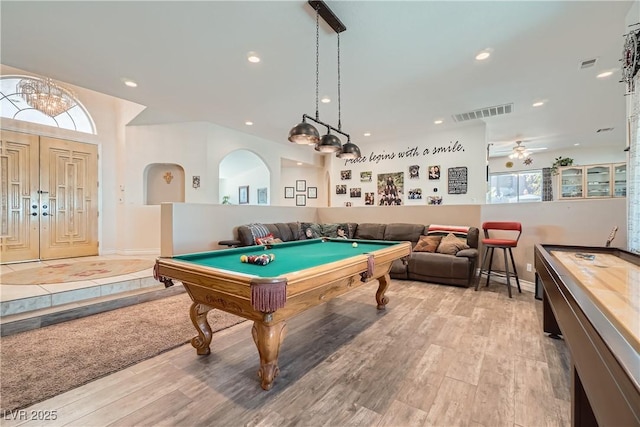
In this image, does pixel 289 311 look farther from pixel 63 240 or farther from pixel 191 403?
pixel 63 240

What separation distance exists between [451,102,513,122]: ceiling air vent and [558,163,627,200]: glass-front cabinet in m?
4.01

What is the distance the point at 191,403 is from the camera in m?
1.68

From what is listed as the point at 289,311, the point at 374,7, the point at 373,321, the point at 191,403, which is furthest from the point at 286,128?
the point at 191,403

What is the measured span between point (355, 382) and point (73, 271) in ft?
15.9

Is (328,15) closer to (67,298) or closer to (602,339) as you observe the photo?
(602,339)

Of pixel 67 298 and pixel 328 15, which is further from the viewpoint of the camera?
pixel 67 298

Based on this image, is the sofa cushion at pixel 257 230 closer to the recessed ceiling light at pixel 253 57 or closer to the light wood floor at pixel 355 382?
the light wood floor at pixel 355 382

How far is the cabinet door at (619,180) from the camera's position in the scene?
6711 mm

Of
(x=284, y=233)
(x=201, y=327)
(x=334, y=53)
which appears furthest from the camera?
(x=284, y=233)

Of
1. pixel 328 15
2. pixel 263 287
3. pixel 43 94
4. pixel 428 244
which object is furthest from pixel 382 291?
pixel 43 94

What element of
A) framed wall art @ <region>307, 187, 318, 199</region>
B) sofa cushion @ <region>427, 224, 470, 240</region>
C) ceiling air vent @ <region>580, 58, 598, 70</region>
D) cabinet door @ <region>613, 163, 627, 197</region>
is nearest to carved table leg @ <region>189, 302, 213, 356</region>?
sofa cushion @ <region>427, 224, 470, 240</region>

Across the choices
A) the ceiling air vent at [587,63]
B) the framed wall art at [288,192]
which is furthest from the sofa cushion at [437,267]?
the framed wall art at [288,192]

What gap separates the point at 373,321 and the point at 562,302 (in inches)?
71.1

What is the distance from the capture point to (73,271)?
434 cm
